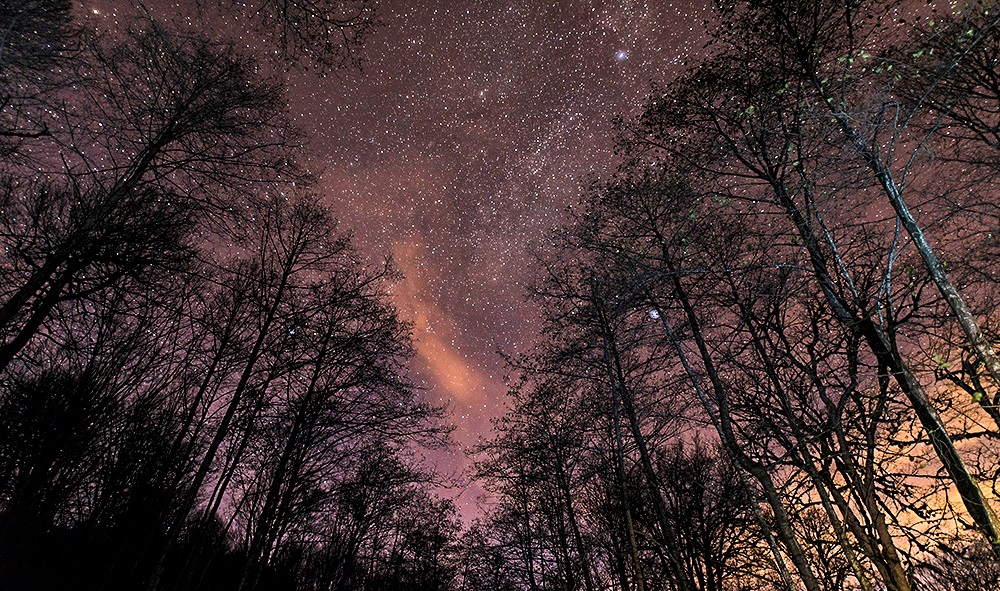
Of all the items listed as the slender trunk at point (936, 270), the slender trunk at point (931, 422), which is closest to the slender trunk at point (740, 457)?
the slender trunk at point (931, 422)

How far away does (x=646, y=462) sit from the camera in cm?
796

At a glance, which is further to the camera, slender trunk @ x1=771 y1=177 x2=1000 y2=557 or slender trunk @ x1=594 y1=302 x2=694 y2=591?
slender trunk @ x1=594 y1=302 x2=694 y2=591

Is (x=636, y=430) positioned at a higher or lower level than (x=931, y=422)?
higher

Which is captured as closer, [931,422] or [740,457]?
[931,422]

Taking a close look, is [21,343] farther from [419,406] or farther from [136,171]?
[419,406]

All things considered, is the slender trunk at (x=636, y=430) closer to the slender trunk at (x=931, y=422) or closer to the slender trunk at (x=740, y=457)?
the slender trunk at (x=740, y=457)

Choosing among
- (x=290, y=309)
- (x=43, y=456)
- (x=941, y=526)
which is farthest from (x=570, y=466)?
(x=43, y=456)

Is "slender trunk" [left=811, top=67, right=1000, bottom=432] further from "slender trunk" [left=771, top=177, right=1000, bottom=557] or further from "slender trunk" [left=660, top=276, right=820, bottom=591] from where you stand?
"slender trunk" [left=660, top=276, right=820, bottom=591]

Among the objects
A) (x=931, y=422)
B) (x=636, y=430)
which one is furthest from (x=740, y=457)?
(x=636, y=430)

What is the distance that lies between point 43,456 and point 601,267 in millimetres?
13125

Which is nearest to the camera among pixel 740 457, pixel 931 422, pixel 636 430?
pixel 931 422

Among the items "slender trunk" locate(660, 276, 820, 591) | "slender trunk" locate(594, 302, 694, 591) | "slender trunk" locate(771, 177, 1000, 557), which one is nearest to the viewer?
"slender trunk" locate(771, 177, 1000, 557)

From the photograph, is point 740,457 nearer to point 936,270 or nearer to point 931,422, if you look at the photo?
point 931,422

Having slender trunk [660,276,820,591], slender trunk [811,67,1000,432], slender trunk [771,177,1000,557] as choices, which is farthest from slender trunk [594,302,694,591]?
slender trunk [811,67,1000,432]
